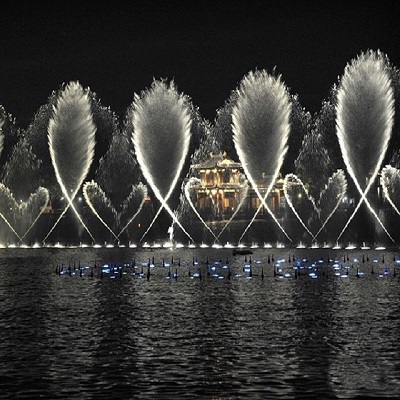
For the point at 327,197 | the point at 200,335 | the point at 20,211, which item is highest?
the point at 327,197

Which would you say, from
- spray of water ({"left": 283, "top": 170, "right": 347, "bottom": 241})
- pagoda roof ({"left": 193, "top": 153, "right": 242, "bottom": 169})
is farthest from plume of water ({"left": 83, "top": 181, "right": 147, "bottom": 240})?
pagoda roof ({"left": 193, "top": 153, "right": 242, "bottom": 169})

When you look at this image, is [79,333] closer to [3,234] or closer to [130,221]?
[3,234]

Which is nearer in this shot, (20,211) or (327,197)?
(20,211)

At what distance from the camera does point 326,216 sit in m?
131

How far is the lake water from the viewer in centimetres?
2818

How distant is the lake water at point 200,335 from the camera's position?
28.2 metres

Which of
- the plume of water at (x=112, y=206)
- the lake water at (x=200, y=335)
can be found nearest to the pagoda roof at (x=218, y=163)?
the plume of water at (x=112, y=206)

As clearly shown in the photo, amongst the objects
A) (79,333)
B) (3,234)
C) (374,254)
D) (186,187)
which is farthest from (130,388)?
(186,187)

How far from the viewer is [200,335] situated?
126ft

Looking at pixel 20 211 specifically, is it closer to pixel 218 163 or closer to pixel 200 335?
pixel 218 163

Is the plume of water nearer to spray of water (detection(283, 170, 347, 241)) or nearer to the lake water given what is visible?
spray of water (detection(283, 170, 347, 241))

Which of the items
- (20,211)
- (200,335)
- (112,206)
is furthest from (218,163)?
(200,335)

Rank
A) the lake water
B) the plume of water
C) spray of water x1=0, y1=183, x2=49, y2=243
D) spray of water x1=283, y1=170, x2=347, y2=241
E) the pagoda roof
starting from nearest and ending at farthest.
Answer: the lake water
spray of water x1=0, y1=183, x2=49, y2=243
spray of water x1=283, y1=170, x2=347, y2=241
the plume of water
the pagoda roof

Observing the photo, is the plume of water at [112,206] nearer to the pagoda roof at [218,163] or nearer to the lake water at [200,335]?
the pagoda roof at [218,163]
